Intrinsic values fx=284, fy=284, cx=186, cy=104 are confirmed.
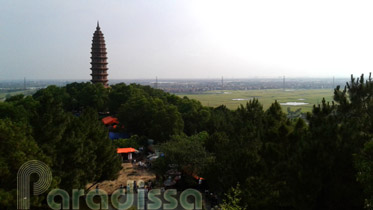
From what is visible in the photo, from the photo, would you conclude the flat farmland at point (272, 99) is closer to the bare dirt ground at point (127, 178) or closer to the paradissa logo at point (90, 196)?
the bare dirt ground at point (127, 178)

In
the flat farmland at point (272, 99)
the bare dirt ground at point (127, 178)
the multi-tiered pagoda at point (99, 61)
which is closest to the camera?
the bare dirt ground at point (127, 178)

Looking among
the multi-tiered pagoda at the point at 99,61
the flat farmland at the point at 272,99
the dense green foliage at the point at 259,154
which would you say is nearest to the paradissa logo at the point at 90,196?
the dense green foliage at the point at 259,154

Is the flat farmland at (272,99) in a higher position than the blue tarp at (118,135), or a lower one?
higher

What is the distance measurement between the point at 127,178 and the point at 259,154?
41.4 feet

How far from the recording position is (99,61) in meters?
56.0

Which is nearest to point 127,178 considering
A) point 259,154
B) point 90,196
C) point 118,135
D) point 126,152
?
point 90,196

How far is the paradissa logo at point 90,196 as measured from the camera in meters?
11.4

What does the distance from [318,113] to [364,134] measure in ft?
8.10

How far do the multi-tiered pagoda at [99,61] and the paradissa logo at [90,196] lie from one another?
132 feet

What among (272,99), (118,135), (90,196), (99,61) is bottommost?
(90,196)

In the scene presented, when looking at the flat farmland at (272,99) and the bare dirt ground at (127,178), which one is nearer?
the bare dirt ground at (127,178)

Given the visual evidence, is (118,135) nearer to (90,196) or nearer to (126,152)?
(126,152)

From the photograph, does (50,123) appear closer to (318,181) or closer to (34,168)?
(34,168)

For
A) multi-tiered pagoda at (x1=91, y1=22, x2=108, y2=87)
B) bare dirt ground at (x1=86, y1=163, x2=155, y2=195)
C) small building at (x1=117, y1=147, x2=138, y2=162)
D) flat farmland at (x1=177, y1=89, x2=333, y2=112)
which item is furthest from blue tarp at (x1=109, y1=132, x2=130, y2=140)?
flat farmland at (x1=177, y1=89, x2=333, y2=112)
